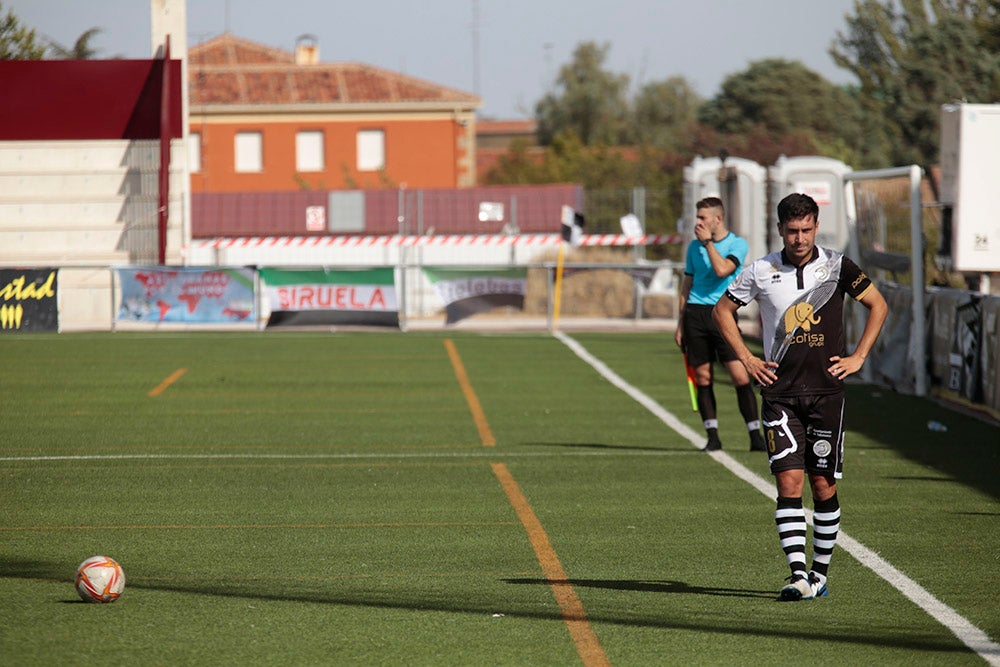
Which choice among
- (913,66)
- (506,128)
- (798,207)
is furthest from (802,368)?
(506,128)

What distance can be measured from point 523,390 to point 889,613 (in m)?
10.9

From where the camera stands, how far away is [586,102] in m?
93.8

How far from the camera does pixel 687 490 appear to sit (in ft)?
35.5

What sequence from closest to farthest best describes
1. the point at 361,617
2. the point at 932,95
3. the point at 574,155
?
the point at 361,617
the point at 932,95
the point at 574,155

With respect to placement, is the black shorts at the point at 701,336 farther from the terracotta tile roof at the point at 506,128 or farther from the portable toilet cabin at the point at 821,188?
the terracotta tile roof at the point at 506,128

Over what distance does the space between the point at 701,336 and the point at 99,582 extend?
6504 millimetres

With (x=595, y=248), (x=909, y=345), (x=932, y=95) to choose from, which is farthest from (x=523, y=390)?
(x=932, y=95)

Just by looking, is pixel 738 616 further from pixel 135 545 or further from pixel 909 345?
pixel 909 345

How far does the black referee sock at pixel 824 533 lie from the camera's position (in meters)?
7.35

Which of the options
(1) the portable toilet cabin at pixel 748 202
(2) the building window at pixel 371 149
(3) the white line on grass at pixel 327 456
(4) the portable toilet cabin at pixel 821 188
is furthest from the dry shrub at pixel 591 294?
(2) the building window at pixel 371 149

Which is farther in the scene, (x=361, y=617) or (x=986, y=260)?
(x=986, y=260)

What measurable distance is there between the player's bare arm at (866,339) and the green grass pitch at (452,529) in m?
1.12

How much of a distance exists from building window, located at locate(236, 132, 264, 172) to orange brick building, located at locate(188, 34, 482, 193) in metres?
0.04

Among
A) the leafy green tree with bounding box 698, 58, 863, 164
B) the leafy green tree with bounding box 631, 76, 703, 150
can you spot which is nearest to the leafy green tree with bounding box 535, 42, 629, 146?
the leafy green tree with bounding box 631, 76, 703, 150
